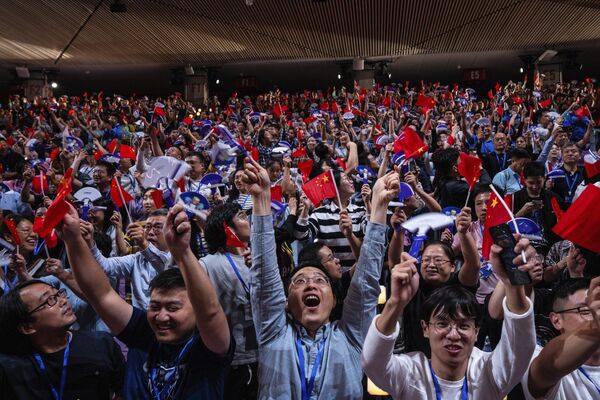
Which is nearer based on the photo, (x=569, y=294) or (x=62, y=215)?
(x=62, y=215)

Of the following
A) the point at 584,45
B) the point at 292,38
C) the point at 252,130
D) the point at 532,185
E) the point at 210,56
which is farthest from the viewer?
the point at 210,56

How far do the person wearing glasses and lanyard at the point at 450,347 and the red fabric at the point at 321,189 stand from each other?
1.64m

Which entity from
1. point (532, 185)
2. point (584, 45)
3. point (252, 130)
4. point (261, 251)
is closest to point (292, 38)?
point (252, 130)

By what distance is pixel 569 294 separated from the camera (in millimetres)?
2096

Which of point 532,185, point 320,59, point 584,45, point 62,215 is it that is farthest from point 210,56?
point 62,215

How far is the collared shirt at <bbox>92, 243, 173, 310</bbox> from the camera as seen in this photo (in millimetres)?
2906

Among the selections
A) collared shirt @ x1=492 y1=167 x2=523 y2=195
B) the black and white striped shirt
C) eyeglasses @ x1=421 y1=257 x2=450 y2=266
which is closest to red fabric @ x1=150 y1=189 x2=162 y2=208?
the black and white striped shirt

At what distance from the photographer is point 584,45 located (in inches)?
528

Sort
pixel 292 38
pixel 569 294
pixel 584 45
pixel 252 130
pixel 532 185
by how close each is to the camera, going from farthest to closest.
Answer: pixel 584 45 → pixel 292 38 → pixel 252 130 → pixel 532 185 → pixel 569 294

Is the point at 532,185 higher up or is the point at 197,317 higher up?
the point at 532,185

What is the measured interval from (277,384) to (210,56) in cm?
1321

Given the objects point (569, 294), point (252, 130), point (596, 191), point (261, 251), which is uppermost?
point (252, 130)

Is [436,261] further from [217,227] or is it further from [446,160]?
[446,160]

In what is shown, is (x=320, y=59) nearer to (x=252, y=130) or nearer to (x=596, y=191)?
(x=252, y=130)
